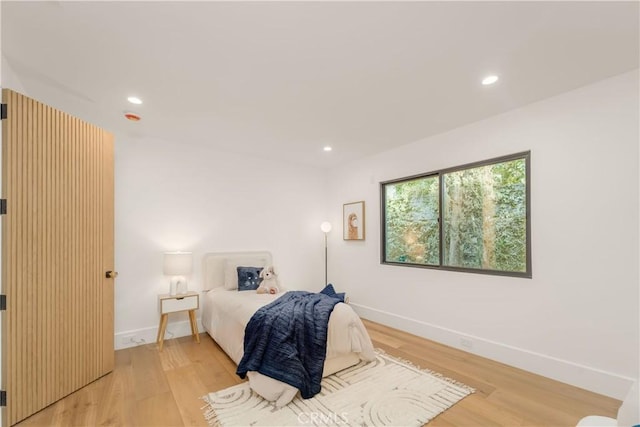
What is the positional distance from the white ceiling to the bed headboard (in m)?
1.86

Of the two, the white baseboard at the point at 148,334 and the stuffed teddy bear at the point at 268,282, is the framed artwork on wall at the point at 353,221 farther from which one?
the white baseboard at the point at 148,334

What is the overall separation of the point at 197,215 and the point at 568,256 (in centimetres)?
Result: 418

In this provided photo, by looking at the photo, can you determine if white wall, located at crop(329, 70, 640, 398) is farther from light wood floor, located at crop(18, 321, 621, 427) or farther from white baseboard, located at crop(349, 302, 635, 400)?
light wood floor, located at crop(18, 321, 621, 427)

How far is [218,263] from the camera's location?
13.1ft

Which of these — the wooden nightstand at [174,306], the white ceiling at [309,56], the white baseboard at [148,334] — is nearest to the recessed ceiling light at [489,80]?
the white ceiling at [309,56]

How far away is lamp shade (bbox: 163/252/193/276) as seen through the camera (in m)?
3.38

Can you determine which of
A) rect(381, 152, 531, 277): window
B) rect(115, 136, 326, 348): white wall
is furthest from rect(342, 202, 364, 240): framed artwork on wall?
rect(115, 136, 326, 348): white wall

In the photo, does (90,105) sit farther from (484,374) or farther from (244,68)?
(484,374)

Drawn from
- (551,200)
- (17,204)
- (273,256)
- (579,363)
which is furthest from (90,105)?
(579,363)

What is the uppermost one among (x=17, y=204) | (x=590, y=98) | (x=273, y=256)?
(x=590, y=98)

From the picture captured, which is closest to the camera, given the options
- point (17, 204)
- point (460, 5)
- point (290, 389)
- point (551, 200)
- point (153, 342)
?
point (460, 5)

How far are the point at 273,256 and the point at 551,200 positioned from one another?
364 cm

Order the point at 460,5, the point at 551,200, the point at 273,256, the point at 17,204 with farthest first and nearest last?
the point at 273,256, the point at 551,200, the point at 17,204, the point at 460,5

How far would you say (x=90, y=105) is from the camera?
2719 mm
